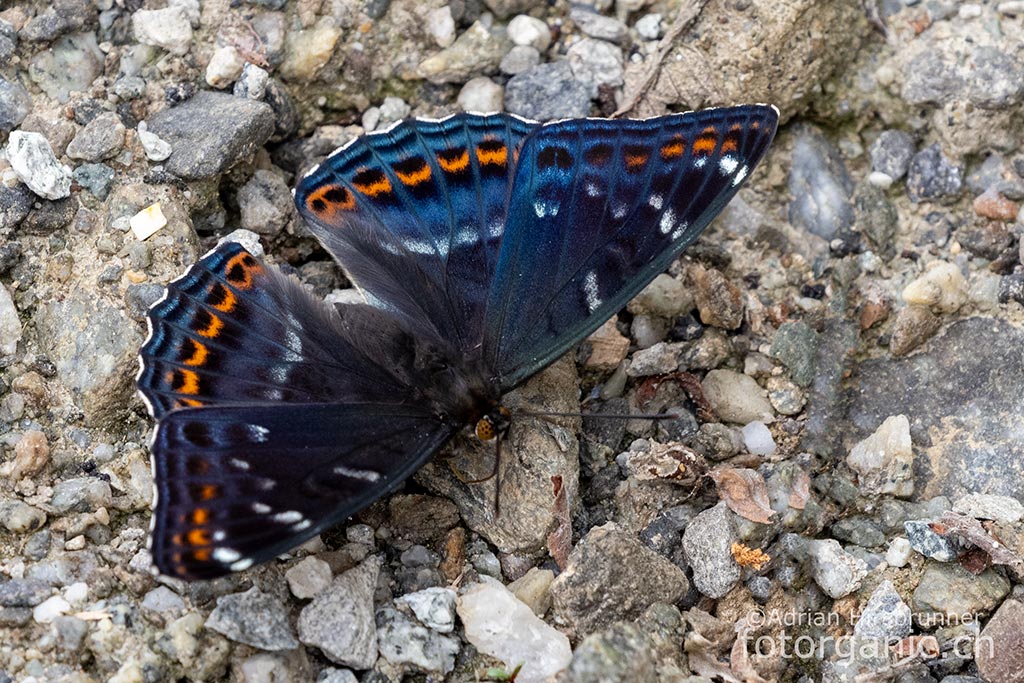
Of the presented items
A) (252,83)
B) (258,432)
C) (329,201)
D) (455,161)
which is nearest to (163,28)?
(252,83)

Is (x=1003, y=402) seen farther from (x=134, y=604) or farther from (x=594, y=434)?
(x=134, y=604)

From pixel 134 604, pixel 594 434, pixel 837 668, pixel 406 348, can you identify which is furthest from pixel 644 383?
pixel 134 604

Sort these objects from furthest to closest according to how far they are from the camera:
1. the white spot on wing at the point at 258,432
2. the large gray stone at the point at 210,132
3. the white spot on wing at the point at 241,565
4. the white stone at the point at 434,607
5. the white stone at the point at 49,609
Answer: the large gray stone at the point at 210,132
the white stone at the point at 434,607
the white spot on wing at the point at 258,432
the white stone at the point at 49,609
the white spot on wing at the point at 241,565

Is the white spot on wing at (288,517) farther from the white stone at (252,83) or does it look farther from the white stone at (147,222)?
the white stone at (252,83)

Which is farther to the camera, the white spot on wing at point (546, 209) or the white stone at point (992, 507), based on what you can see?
the white spot on wing at point (546, 209)

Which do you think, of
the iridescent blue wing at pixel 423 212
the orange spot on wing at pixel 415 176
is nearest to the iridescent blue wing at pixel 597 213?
the iridescent blue wing at pixel 423 212

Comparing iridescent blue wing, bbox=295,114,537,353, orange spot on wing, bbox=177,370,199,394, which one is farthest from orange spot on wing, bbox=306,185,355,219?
orange spot on wing, bbox=177,370,199,394

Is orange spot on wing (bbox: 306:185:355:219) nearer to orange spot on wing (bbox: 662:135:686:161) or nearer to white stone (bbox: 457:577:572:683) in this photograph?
orange spot on wing (bbox: 662:135:686:161)
